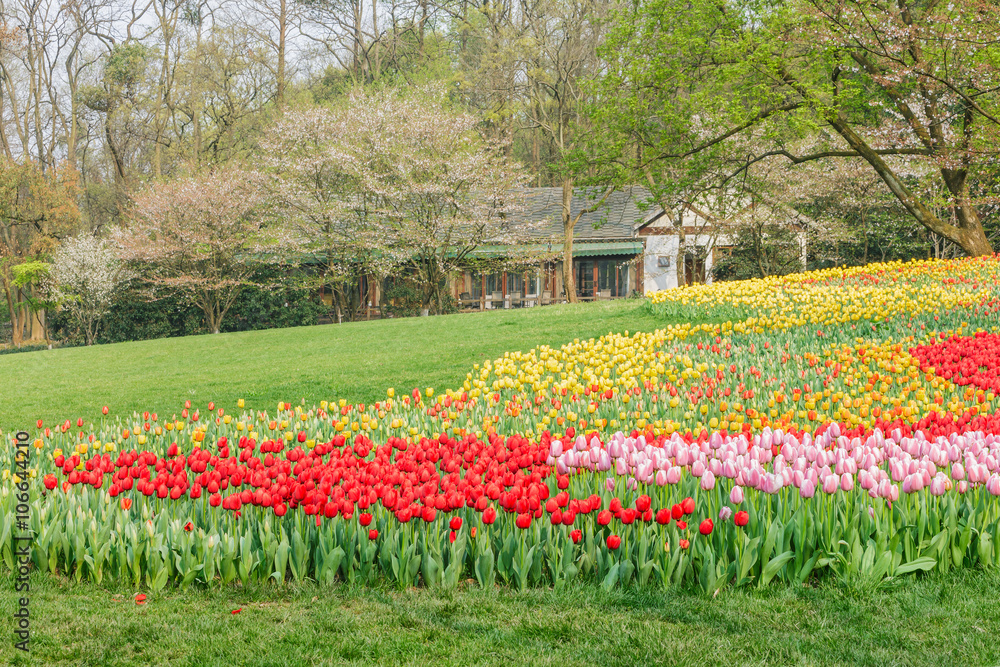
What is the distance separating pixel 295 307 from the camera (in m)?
28.2

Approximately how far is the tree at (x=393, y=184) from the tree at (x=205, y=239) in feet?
4.66

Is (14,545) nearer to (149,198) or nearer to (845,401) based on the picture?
(845,401)

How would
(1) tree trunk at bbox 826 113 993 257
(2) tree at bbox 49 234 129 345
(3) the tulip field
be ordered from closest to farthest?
(3) the tulip field, (1) tree trunk at bbox 826 113 993 257, (2) tree at bbox 49 234 129 345

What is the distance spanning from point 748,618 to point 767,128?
15313 millimetres

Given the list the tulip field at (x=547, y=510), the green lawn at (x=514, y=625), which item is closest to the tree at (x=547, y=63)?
the tulip field at (x=547, y=510)

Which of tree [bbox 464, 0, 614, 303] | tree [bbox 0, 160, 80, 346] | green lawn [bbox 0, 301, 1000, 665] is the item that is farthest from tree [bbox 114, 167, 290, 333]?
green lawn [bbox 0, 301, 1000, 665]

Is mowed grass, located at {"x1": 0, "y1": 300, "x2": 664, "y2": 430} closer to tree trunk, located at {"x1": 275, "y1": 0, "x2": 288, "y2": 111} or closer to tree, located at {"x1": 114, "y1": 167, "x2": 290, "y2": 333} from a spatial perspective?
tree, located at {"x1": 114, "y1": 167, "x2": 290, "y2": 333}

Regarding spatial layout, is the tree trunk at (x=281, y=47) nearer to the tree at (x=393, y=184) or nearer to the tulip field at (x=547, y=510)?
the tree at (x=393, y=184)

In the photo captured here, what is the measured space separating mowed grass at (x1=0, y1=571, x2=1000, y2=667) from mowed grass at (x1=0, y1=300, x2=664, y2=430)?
21.4 feet

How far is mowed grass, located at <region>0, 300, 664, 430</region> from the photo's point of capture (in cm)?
1048

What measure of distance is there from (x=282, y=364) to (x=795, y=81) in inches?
490

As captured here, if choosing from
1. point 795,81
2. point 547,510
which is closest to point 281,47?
point 795,81

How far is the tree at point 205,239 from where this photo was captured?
2550 centimetres

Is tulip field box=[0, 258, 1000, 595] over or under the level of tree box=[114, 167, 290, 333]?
under
